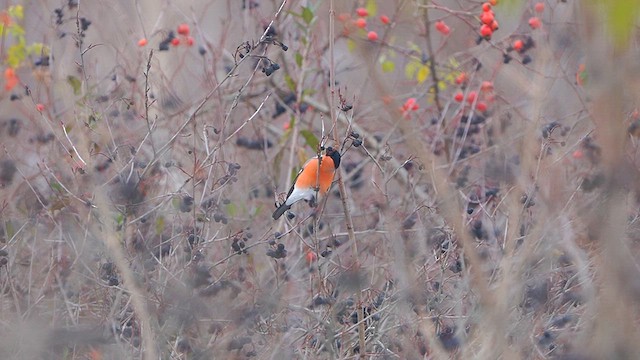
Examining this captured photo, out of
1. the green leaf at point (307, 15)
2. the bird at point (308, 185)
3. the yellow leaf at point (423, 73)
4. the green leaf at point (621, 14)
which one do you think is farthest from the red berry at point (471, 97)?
the green leaf at point (621, 14)

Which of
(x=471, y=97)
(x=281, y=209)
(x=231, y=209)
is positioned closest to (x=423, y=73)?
(x=471, y=97)

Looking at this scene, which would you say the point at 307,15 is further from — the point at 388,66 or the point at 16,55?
the point at 16,55

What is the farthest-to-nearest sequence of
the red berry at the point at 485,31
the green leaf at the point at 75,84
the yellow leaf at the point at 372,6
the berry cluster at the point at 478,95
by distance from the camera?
the yellow leaf at the point at 372,6, the berry cluster at the point at 478,95, the red berry at the point at 485,31, the green leaf at the point at 75,84

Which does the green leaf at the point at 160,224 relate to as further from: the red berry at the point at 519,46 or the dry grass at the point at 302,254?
the red berry at the point at 519,46

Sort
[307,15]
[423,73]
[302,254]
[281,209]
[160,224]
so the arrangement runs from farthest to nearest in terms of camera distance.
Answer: [423,73]
[307,15]
[281,209]
[302,254]
[160,224]

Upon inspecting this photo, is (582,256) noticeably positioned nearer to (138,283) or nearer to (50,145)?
(138,283)

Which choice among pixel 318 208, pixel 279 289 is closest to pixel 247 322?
pixel 279 289

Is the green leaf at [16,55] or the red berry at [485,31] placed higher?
the red berry at [485,31]

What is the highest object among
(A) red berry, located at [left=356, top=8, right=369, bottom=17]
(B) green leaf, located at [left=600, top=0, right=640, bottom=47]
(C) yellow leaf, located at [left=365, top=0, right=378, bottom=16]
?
(B) green leaf, located at [left=600, top=0, right=640, bottom=47]

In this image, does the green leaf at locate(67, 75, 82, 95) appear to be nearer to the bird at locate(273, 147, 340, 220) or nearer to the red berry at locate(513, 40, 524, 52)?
the bird at locate(273, 147, 340, 220)

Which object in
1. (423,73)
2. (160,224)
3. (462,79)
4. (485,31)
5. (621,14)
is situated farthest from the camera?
(423,73)

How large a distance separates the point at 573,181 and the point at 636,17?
3.20m

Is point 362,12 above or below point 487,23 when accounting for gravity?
below

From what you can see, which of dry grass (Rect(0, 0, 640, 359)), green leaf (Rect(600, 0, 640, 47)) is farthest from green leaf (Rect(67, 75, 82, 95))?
green leaf (Rect(600, 0, 640, 47))
